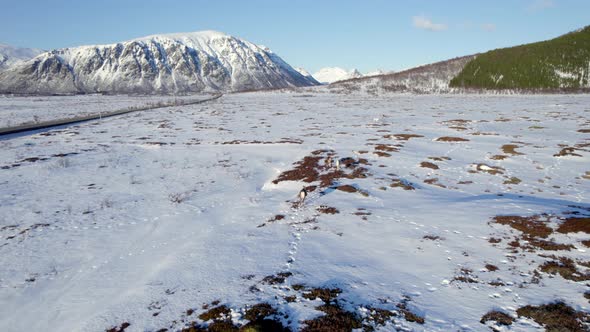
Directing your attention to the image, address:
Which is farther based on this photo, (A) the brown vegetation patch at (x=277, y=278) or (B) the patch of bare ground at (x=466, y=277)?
(A) the brown vegetation patch at (x=277, y=278)

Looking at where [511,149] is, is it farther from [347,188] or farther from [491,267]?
[491,267]

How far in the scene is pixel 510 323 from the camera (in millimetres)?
8555

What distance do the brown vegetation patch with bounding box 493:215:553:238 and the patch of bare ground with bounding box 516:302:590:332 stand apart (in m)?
5.03

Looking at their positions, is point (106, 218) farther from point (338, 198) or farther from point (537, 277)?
point (537, 277)

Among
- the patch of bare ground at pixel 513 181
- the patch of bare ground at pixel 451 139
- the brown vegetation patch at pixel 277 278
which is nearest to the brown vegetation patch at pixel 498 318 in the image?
the brown vegetation patch at pixel 277 278

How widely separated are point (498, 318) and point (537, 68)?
703ft

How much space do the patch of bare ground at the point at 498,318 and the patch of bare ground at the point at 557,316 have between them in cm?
38

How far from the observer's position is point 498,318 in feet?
28.7

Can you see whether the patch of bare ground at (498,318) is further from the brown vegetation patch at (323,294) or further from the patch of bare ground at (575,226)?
the patch of bare ground at (575,226)

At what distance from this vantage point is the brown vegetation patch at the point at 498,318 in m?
8.62

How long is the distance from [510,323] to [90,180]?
2752cm

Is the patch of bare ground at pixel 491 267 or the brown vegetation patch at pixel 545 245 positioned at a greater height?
the brown vegetation patch at pixel 545 245

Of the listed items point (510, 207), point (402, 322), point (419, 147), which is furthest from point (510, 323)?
point (419, 147)

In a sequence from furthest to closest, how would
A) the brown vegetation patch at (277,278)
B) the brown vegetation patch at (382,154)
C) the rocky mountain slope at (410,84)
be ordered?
the rocky mountain slope at (410,84), the brown vegetation patch at (382,154), the brown vegetation patch at (277,278)
